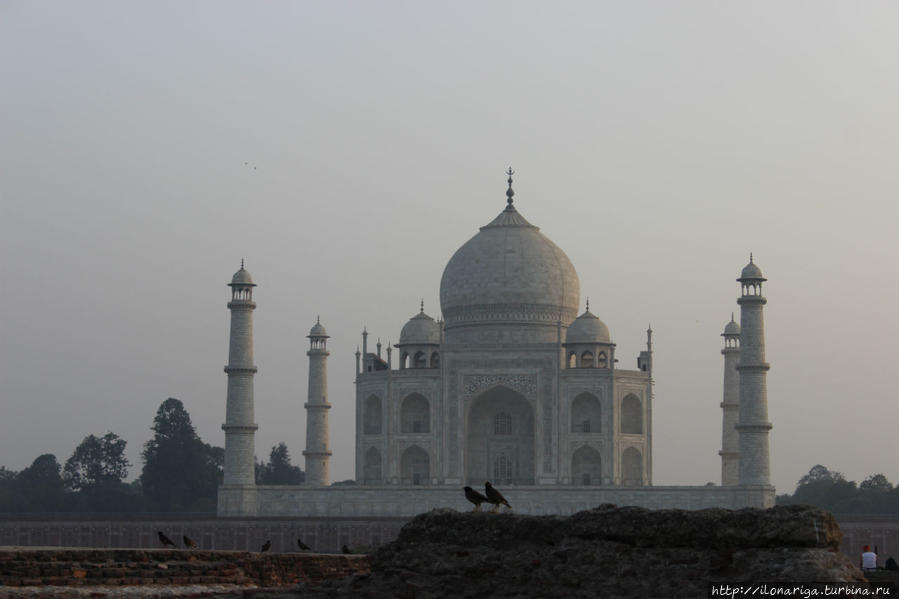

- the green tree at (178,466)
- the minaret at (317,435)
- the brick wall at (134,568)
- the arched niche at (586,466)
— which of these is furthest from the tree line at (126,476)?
the brick wall at (134,568)

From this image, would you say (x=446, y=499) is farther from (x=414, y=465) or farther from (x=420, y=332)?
(x=420, y=332)

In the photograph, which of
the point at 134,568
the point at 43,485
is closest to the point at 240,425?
the point at 43,485

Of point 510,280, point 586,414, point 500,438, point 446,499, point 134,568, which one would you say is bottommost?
point 134,568

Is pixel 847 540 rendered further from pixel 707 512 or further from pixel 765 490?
pixel 707 512

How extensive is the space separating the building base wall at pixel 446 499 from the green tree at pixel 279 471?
85.9 ft

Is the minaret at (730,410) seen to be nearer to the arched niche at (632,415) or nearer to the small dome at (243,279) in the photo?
the arched niche at (632,415)

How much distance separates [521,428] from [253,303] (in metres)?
8.66

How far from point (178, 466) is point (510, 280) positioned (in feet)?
57.9

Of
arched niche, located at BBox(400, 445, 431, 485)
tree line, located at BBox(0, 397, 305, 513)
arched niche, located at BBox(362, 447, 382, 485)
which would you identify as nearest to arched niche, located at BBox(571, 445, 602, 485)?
arched niche, located at BBox(400, 445, 431, 485)

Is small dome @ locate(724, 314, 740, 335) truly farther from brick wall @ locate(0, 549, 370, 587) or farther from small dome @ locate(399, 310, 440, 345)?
brick wall @ locate(0, 549, 370, 587)

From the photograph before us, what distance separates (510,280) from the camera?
48344mm

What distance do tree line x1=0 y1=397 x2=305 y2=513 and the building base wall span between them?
1322cm

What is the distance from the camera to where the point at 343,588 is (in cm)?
1091

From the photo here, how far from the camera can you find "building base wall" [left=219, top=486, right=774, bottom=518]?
41750 mm
